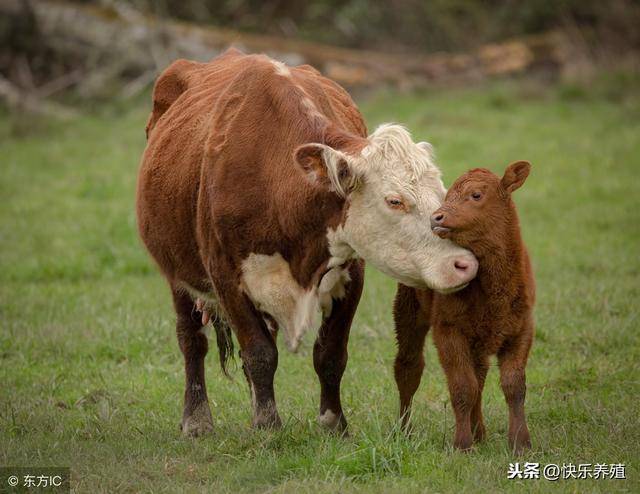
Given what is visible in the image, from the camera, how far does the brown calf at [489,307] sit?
210 inches

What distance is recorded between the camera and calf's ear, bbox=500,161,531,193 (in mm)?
5371

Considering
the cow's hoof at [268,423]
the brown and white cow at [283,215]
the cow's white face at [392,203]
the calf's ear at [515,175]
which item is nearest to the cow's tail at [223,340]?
the brown and white cow at [283,215]

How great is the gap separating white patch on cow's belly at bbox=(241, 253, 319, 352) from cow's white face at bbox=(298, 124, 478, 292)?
0.49 m

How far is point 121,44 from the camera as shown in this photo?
18.5 meters

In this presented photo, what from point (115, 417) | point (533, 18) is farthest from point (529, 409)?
point (533, 18)

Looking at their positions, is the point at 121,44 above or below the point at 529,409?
above

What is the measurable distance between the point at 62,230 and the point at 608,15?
1174 centimetres

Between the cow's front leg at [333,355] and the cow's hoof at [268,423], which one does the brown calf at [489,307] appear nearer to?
the cow's front leg at [333,355]

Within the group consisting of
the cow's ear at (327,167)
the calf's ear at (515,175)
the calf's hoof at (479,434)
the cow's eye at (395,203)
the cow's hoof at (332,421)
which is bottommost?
the calf's hoof at (479,434)

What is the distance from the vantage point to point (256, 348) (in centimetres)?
602

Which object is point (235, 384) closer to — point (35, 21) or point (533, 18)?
point (35, 21)

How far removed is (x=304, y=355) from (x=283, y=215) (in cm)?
269

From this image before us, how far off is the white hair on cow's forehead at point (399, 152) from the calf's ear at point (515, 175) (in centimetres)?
35

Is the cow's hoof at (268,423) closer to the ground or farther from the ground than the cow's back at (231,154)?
closer to the ground
